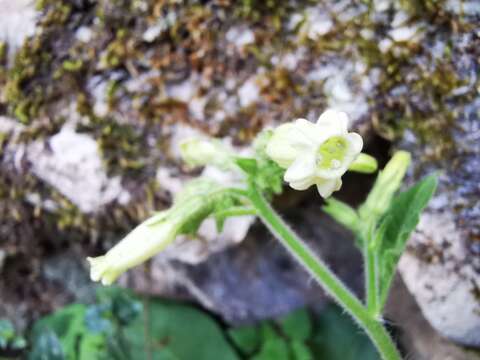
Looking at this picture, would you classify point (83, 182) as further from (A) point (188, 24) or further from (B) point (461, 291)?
(B) point (461, 291)

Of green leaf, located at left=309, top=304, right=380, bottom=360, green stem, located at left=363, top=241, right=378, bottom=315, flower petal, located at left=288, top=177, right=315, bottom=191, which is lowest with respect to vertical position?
green leaf, located at left=309, top=304, right=380, bottom=360

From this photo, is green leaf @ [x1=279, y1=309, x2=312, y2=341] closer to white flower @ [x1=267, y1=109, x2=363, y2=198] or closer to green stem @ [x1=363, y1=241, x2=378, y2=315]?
green stem @ [x1=363, y1=241, x2=378, y2=315]

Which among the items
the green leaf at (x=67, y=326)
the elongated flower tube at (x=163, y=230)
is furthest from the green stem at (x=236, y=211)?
the green leaf at (x=67, y=326)

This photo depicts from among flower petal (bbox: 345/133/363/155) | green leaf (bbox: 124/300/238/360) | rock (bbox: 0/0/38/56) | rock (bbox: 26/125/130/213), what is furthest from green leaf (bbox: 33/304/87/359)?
flower petal (bbox: 345/133/363/155)

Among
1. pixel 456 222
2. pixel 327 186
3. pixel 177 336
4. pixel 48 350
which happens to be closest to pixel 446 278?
pixel 456 222

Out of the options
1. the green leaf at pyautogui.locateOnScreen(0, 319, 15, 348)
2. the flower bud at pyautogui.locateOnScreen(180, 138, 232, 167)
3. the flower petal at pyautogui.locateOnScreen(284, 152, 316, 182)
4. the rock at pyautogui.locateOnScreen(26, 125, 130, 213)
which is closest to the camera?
the flower petal at pyautogui.locateOnScreen(284, 152, 316, 182)

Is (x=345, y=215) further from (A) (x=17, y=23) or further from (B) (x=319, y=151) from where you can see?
(A) (x=17, y=23)

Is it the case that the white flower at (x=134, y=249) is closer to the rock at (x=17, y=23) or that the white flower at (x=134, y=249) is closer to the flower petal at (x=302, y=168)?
the flower petal at (x=302, y=168)
